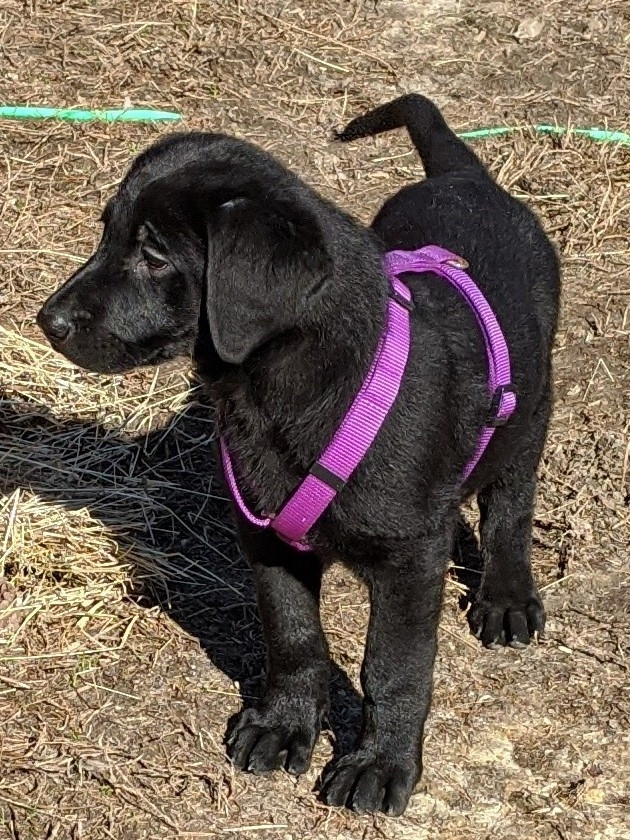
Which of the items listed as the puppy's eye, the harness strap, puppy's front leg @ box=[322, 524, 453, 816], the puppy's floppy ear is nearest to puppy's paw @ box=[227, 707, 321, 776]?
→ puppy's front leg @ box=[322, 524, 453, 816]

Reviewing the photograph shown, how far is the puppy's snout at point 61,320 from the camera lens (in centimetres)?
390

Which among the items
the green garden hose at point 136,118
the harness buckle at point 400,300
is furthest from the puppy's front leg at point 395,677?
the green garden hose at point 136,118

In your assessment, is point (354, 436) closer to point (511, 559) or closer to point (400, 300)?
point (400, 300)

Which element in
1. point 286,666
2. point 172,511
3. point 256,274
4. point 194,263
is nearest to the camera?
point 256,274

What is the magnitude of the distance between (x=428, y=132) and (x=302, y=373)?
1892mm

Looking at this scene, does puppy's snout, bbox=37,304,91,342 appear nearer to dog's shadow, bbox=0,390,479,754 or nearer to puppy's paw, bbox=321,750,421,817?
dog's shadow, bbox=0,390,479,754

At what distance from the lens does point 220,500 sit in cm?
536

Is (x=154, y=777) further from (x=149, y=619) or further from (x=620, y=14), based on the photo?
(x=620, y=14)

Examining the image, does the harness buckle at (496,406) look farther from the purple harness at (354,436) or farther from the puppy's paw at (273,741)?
the puppy's paw at (273,741)

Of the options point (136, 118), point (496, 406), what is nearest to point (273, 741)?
point (496, 406)

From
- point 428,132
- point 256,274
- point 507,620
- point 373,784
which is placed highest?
point 256,274

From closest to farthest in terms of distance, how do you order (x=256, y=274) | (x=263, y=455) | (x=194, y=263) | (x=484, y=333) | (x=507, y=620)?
(x=256, y=274), (x=194, y=263), (x=263, y=455), (x=484, y=333), (x=507, y=620)

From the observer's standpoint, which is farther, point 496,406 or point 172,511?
point 172,511

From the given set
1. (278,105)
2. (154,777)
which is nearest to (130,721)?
(154,777)
